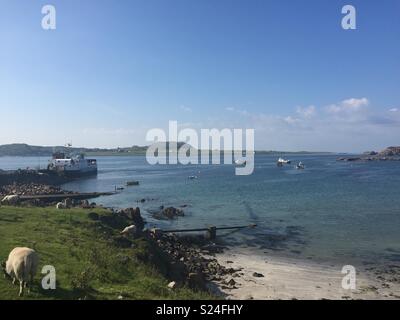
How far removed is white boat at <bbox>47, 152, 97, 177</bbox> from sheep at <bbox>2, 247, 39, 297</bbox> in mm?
103750

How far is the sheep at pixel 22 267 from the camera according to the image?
586 inches

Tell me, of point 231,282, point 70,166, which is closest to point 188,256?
point 231,282

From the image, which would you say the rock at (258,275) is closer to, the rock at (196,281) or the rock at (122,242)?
the rock at (196,281)

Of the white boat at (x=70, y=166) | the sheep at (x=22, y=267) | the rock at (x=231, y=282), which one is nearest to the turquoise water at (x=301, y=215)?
the rock at (x=231, y=282)

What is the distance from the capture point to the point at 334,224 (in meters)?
49.5

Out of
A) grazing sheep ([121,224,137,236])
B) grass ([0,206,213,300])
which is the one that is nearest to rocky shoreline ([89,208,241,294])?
grazing sheep ([121,224,137,236])

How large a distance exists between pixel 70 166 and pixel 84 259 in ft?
345

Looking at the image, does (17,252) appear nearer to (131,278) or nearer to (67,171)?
(131,278)

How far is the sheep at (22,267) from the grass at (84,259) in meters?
0.33

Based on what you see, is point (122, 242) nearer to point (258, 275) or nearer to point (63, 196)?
point (258, 275)
